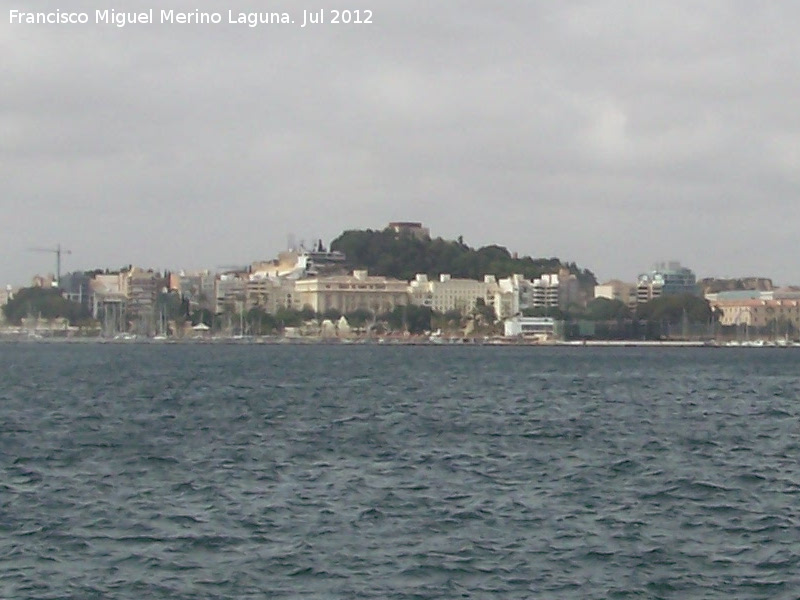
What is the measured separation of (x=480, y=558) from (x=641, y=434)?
53.3 ft

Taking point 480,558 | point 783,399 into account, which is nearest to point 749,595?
point 480,558

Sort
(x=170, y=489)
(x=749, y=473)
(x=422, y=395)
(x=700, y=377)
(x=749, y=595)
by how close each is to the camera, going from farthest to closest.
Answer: (x=700, y=377), (x=422, y=395), (x=749, y=473), (x=170, y=489), (x=749, y=595)

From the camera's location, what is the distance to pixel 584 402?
47875mm

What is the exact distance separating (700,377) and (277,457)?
49.7m

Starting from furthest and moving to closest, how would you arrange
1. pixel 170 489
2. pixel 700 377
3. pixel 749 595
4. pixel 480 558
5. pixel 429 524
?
pixel 700 377 < pixel 170 489 < pixel 429 524 < pixel 480 558 < pixel 749 595

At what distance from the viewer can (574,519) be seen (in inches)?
797

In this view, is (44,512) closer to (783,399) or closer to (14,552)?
(14,552)

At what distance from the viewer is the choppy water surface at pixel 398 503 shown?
654 inches

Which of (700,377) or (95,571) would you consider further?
(700,377)

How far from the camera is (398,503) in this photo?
2152 cm

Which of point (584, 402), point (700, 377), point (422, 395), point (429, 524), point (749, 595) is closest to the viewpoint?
point (749, 595)

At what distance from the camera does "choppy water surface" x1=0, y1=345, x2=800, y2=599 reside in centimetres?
1661

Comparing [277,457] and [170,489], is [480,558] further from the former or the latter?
[277,457]

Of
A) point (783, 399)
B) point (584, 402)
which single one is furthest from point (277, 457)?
point (783, 399)
